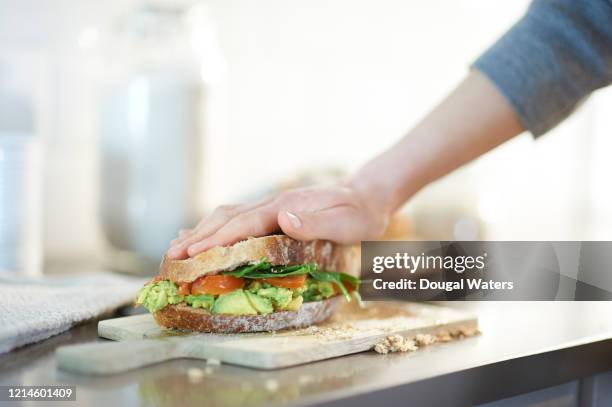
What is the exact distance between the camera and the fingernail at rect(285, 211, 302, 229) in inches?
40.1

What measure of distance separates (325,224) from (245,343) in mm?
263

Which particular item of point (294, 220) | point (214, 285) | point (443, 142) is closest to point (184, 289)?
point (214, 285)

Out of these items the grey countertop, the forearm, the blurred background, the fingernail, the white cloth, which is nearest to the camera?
the grey countertop

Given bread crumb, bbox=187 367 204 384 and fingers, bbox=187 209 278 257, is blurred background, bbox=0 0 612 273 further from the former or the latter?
bread crumb, bbox=187 367 204 384

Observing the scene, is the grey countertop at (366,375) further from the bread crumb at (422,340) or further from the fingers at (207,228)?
the fingers at (207,228)

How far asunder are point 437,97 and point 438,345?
1972 mm

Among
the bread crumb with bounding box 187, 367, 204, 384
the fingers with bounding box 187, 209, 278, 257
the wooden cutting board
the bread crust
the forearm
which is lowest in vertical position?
the bread crumb with bounding box 187, 367, 204, 384

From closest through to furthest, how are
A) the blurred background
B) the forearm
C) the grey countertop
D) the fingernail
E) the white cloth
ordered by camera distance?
the grey countertop
the white cloth
the fingernail
the forearm
the blurred background

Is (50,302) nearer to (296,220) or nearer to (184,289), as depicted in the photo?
(184,289)

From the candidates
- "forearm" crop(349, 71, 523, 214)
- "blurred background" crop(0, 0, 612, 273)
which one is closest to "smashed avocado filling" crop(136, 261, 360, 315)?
"forearm" crop(349, 71, 523, 214)

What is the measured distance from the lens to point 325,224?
1080 millimetres

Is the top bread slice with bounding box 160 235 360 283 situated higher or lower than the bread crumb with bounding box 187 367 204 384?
higher

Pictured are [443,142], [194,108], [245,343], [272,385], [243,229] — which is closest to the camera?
[272,385]

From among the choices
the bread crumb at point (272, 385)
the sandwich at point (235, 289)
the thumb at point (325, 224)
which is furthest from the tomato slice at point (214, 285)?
the bread crumb at point (272, 385)
